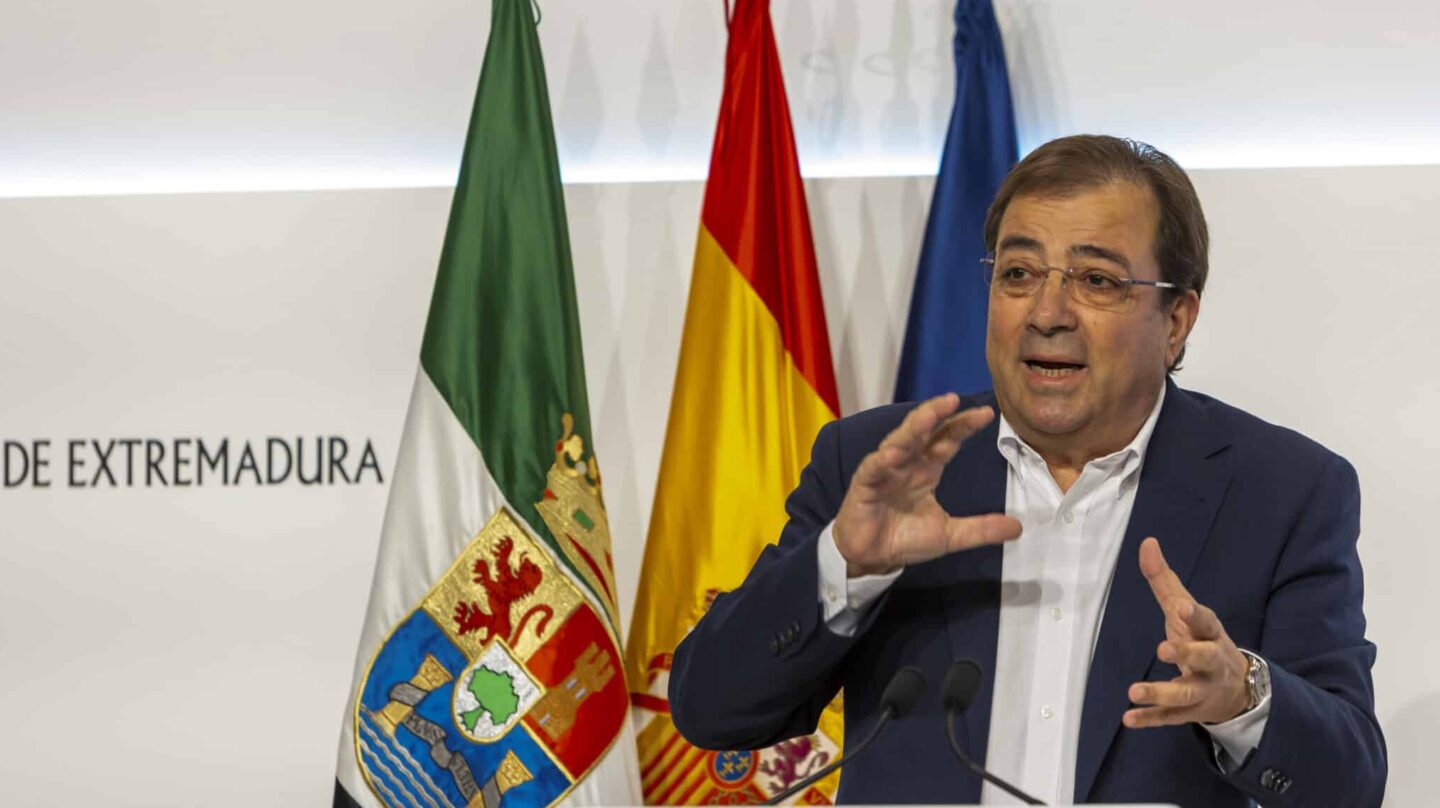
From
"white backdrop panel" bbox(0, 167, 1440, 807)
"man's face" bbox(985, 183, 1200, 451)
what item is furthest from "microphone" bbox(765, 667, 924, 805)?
"white backdrop panel" bbox(0, 167, 1440, 807)

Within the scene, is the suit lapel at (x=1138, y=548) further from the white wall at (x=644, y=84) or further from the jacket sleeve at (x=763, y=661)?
the white wall at (x=644, y=84)

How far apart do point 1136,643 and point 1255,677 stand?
23 cm

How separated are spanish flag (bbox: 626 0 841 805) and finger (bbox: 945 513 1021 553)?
150cm

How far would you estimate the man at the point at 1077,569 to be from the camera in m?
1.79

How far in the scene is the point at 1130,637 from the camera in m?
1.95

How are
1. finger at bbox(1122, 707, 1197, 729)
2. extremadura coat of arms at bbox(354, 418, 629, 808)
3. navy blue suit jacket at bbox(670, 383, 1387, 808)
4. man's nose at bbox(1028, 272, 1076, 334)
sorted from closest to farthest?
finger at bbox(1122, 707, 1197, 729)
navy blue suit jacket at bbox(670, 383, 1387, 808)
man's nose at bbox(1028, 272, 1076, 334)
extremadura coat of arms at bbox(354, 418, 629, 808)

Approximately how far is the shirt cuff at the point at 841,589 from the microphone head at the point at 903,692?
5.4 inches

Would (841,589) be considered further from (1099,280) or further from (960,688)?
(1099,280)

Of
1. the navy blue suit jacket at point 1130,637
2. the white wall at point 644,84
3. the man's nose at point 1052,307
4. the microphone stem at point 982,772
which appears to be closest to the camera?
the microphone stem at point 982,772

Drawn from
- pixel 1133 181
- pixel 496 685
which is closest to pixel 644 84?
pixel 496 685

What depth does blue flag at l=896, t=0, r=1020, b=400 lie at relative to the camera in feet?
11.1

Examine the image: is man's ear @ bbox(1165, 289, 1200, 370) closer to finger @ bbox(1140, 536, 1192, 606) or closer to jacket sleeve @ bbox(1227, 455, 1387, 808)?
jacket sleeve @ bbox(1227, 455, 1387, 808)

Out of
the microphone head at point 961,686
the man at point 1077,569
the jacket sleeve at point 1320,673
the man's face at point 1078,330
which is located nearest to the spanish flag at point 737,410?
the man at point 1077,569

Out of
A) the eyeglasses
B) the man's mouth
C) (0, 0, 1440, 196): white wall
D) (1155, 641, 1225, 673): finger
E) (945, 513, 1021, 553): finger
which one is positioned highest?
(0, 0, 1440, 196): white wall
